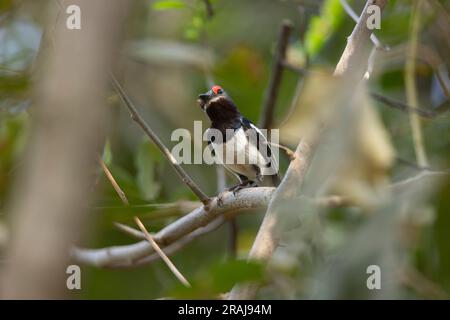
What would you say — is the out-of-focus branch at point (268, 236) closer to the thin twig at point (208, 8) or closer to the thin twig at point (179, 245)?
the thin twig at point (179, 245)

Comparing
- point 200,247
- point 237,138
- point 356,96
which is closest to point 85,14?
point 356,96

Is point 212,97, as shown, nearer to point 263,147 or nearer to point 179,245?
point 263,147

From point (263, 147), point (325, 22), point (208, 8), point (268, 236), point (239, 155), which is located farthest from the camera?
point (325, 22)

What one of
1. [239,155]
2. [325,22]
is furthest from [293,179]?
[325,22]

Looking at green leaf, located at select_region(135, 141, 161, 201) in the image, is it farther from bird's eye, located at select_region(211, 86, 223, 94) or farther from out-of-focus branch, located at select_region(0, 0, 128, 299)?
out-of-focus branch, located at select_region(0, 0, 128, 299)

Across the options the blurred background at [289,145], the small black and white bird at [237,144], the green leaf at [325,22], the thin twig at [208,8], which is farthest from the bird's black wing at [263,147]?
the green leaf at [325,22]
